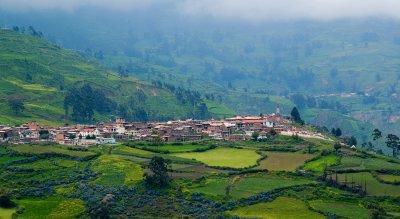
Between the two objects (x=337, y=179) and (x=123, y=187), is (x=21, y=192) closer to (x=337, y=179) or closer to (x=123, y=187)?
(x=123, y=187)

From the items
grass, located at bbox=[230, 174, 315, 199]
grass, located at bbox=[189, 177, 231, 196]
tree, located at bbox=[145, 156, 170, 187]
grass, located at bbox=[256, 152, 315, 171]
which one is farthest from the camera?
grass, located at bbox=[256, 152, 315, 171]

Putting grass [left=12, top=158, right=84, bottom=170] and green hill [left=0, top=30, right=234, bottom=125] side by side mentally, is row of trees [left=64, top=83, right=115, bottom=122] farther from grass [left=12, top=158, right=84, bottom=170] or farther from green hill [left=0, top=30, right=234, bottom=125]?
grass [left=12, top=158, right=84, bottom=170]

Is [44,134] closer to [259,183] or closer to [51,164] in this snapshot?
[51,164]

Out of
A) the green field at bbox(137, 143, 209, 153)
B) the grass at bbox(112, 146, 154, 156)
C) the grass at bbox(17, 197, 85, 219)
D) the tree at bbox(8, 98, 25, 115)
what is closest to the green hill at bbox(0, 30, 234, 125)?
the tree at bbox(8, 98, 25, 115)

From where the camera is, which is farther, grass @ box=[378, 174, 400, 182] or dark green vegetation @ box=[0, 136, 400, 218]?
grass @ box=[378, 174, 400, 182]

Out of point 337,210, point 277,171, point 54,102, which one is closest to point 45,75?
point 54,102

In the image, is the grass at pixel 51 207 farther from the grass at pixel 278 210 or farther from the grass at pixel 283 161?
the grass at pixel 283 161
